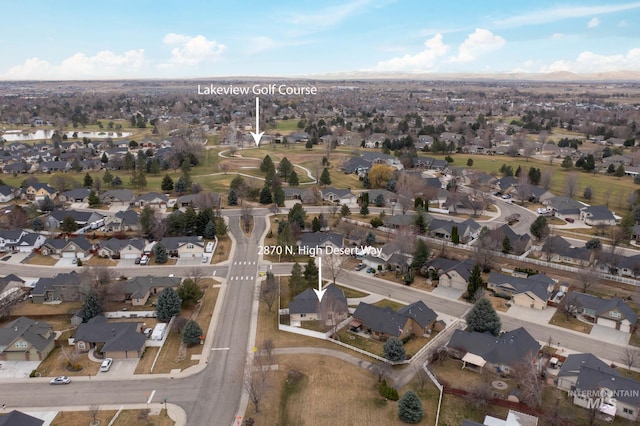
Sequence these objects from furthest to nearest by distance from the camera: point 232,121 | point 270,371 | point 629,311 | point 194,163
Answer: point 232,121 < point 194,163 < point 629,311 < point 270,371

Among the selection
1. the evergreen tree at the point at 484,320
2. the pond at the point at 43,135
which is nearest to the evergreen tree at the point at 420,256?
the evergreen tree at the point at 484,320

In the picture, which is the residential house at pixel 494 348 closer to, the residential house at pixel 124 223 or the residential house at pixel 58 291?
the residential house at pixel 58 291

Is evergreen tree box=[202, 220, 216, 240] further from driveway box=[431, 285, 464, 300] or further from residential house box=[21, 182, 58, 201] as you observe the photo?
residential house box=[21, 182, 58, 201]

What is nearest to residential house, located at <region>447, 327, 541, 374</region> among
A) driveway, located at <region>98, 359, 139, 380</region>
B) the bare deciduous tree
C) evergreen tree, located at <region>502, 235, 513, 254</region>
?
the bare deciduous tree

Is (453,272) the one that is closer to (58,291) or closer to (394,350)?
(394,350)

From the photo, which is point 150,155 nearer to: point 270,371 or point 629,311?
point 270,371

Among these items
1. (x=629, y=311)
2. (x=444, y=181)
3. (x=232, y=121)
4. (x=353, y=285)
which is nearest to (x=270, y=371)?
(x=353, y=285)
